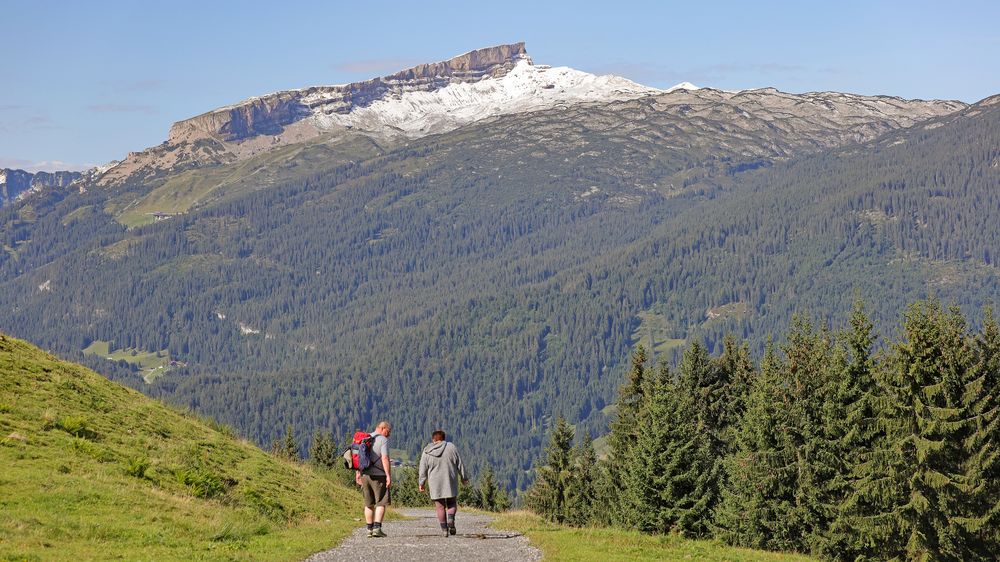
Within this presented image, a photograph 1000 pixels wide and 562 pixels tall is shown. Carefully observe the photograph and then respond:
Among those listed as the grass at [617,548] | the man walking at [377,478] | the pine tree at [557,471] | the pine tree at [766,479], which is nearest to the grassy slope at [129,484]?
the man walking at [377,478]

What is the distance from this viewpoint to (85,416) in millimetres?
39250

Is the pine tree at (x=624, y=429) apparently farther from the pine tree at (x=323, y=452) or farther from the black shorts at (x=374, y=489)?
the pine tree at (x=323, y=452)

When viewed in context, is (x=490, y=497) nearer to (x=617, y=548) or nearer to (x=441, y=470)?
(x=617, y=548)

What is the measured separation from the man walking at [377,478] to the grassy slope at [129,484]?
132 centimetres

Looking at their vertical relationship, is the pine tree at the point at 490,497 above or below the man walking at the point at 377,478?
below

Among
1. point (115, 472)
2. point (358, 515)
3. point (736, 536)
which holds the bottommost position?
point (736, 536)

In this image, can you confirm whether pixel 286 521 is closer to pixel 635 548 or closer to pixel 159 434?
pixel 159 434

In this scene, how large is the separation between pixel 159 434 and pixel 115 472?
818cm

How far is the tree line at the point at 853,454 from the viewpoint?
2062 inches

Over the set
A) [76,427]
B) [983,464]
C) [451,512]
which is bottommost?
[983,464]

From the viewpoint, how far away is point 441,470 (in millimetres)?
32750

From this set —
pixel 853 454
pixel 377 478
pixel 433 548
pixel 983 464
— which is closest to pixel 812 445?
pixel 853 454

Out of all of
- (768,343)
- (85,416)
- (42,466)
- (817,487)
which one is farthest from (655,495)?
(42,466)

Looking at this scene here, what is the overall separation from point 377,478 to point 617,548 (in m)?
7.79
